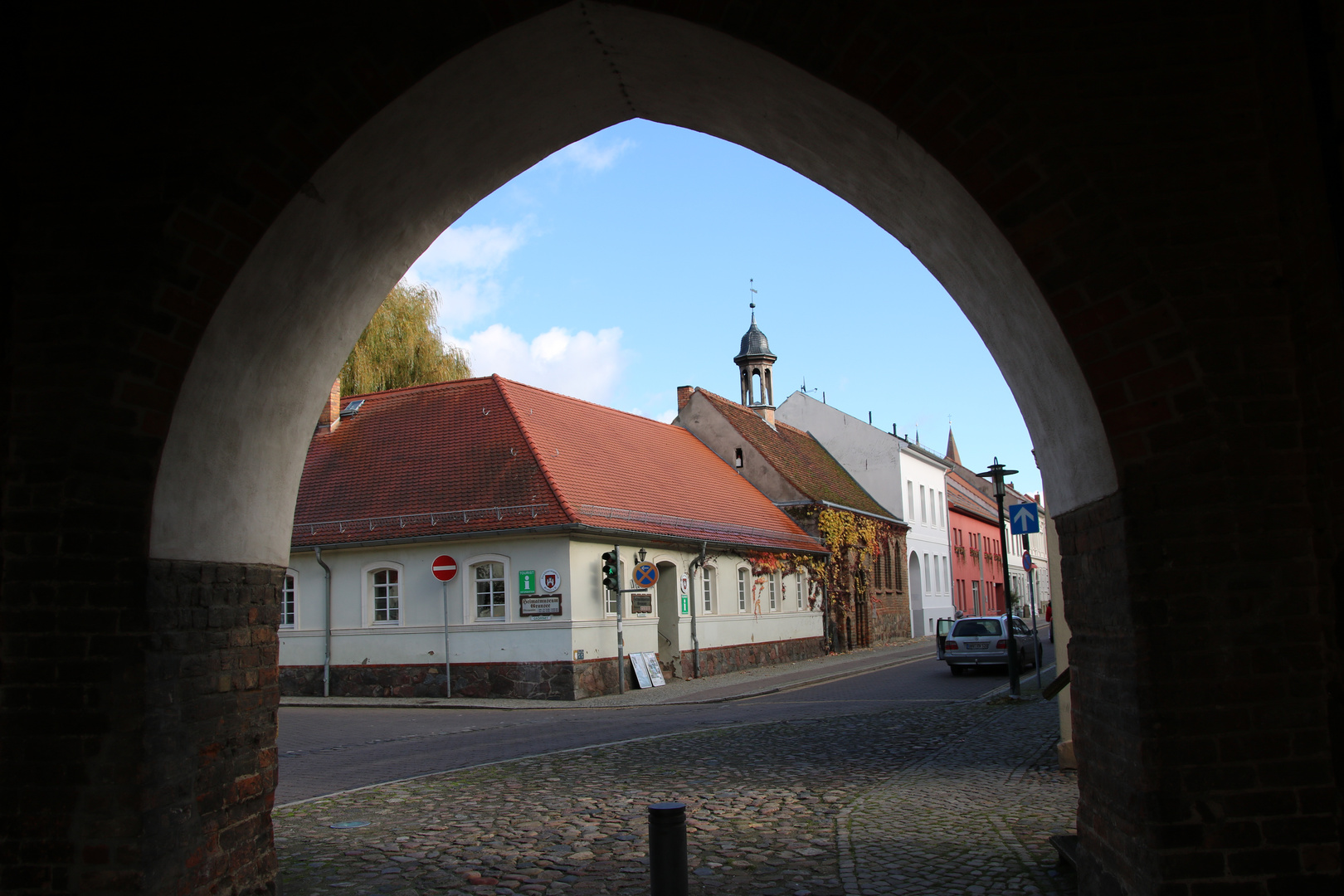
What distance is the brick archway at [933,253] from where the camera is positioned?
3654 millimetres

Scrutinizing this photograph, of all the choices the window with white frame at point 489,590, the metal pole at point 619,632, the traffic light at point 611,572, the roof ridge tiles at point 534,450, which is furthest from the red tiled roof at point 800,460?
the window with white frame at point 489,590

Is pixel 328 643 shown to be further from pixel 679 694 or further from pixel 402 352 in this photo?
pixel 402 352

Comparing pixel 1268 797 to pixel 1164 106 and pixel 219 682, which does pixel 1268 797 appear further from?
pixel 219 682

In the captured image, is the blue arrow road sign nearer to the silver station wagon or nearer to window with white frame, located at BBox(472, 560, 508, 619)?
the silver station wagon

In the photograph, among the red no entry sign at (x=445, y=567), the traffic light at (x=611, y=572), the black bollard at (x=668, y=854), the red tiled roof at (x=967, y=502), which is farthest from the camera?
the red tiled roof at (x=967, y=502)

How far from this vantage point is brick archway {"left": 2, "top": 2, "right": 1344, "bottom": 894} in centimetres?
365

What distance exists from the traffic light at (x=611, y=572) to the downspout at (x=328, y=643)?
6.52 m

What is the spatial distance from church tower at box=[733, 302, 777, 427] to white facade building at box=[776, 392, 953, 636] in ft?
15.5

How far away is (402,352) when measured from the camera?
117 ft

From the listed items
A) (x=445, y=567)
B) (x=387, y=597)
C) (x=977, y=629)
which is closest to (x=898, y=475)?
(x=977, y=629)

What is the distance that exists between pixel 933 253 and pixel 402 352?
32.3 metres

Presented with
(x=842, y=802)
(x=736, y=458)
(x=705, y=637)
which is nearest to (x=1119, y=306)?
(x=842, y=802)

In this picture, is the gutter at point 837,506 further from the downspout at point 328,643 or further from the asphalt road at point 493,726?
the downspout at point 328,643

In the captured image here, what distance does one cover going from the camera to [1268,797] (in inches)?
140
